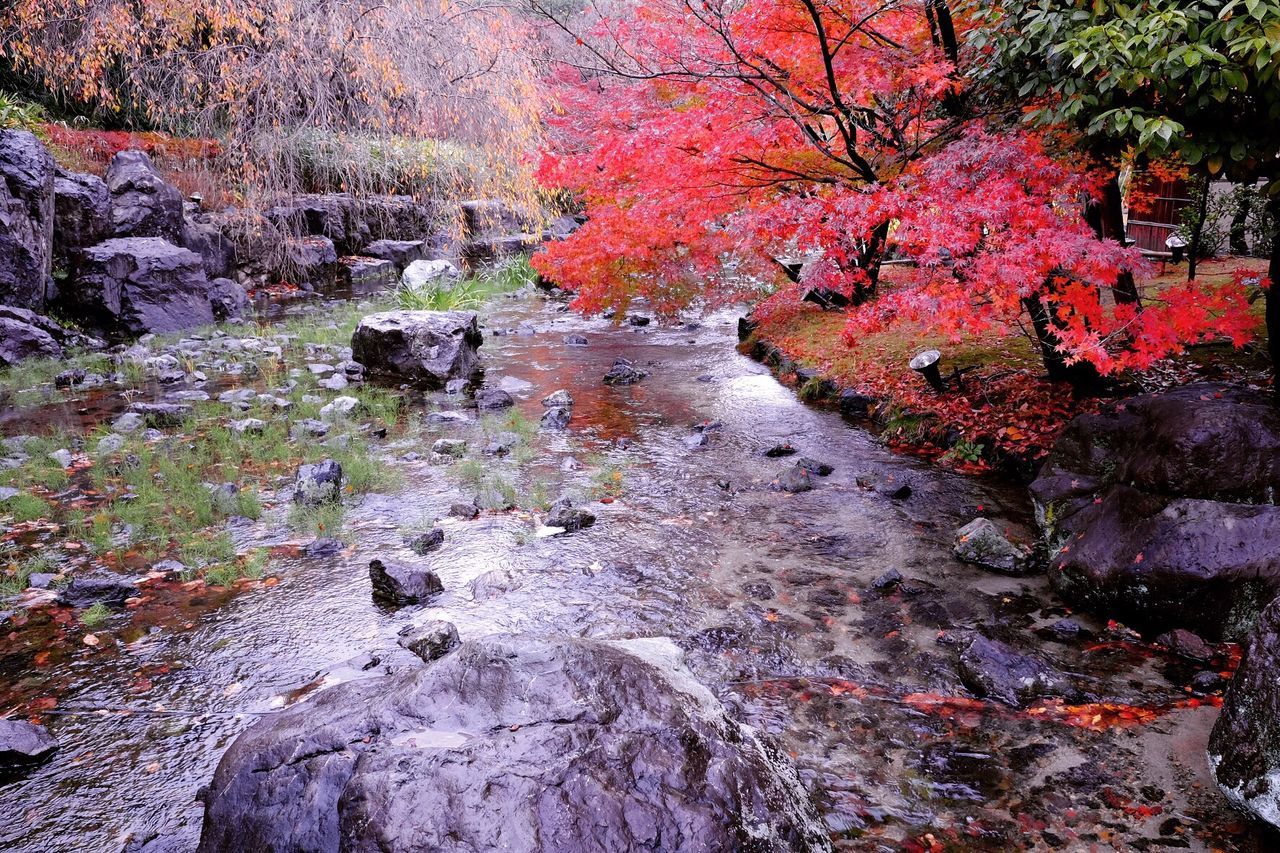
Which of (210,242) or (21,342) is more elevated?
(210,242)

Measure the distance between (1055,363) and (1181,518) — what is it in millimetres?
3512

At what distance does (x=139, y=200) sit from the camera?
1391 cm

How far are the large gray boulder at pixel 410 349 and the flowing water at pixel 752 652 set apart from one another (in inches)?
121

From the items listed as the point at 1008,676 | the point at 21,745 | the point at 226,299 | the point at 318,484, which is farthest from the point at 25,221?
the point at 1008,676

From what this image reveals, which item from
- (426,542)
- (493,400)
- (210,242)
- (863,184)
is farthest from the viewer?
(210,242)

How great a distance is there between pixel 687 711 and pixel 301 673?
272 centimetres

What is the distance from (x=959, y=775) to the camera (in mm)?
3578

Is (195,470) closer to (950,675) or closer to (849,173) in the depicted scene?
(950,675)

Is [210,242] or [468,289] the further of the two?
[468,289]

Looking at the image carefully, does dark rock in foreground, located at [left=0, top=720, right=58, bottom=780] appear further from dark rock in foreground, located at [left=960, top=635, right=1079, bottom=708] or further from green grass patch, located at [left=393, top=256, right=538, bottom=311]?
green grass patch, located at [left=393, top=256, right=538, bottom=311]

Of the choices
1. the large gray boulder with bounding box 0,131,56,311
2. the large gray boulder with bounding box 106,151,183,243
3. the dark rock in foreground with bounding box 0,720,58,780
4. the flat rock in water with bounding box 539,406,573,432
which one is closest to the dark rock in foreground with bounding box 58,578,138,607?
the dark rock in foreground with bounding box 0,720,58,780

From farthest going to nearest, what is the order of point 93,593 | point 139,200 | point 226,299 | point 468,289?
1. point 468,289
2. point 226,299
3. point 139,200
4. point 93,593

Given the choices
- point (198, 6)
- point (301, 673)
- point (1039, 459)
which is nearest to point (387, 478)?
point (301, 673)

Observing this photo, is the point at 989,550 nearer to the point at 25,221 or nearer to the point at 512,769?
the point at 512,769
